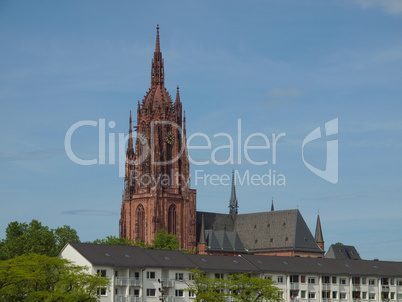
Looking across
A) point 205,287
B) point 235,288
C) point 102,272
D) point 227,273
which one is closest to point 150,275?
point 205,287

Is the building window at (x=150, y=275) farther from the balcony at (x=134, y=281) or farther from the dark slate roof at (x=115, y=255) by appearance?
the balcony at (x=134, y=281)

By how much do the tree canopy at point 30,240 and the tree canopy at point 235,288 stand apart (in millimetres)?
40039

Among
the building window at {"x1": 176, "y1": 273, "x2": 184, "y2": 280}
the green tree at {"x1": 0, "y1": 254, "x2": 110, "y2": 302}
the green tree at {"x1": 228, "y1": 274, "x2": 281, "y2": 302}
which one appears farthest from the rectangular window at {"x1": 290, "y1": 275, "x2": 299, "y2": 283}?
the green tree at {"x1": 0, "y1": 254, "x2": 110, "y2": 302}

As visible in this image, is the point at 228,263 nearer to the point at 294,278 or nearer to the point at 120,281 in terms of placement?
the point at 294,278

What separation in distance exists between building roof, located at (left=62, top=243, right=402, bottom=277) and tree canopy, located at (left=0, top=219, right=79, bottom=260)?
30080 mm

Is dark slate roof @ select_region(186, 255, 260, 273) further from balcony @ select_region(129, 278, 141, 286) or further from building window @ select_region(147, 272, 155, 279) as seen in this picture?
balcony @ select_region(129, 278, 141, 286)

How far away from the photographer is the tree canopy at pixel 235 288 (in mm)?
131125

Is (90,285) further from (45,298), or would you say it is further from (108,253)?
(108,253)

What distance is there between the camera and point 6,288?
119688mm

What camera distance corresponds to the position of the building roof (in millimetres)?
132125

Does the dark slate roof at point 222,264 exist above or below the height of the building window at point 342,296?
above

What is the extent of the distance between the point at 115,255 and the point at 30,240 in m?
38.8

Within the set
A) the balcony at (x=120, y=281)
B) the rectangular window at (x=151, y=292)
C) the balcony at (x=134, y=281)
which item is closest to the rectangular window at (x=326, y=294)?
the rectangular window at (x=151, y=292)

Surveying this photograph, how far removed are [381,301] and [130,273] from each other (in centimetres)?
5483
